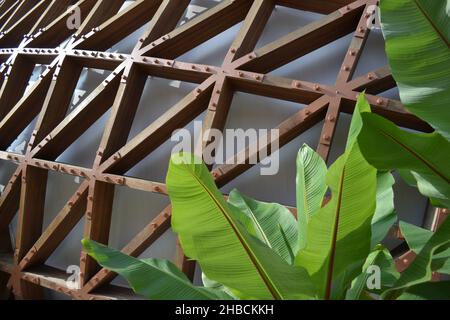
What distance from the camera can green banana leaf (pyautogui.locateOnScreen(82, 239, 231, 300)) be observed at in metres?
1.91

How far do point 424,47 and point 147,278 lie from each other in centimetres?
137

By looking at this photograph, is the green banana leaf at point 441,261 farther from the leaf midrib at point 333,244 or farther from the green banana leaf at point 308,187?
the green banana leaf at point 308,187

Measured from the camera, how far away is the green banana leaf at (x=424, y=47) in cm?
173

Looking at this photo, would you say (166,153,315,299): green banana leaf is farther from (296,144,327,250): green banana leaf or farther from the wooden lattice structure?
the wooden lattice structure

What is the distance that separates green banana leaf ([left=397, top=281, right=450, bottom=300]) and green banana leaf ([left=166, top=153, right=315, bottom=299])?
1.32ft

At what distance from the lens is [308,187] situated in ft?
7.82

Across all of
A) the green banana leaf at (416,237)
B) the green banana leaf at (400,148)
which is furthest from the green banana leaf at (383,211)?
the green banana leaf at (400,148)

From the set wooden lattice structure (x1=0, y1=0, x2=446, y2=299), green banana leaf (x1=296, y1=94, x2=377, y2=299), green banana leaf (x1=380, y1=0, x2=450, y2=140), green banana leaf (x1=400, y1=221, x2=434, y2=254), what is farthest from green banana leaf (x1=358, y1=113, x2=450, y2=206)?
wooden lattice structure (x1=0, y1=0, x2=446, y2=299)

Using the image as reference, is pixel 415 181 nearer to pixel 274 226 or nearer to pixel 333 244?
pixel 333 244

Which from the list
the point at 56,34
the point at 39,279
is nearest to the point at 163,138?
the point at 39,279

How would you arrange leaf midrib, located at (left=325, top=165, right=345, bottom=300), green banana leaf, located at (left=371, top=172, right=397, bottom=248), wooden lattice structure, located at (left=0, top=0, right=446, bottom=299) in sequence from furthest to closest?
wooden lattice structure, located at (left=0, top=0, right=446, bottom=299)
green banana leaf, located at (left=371, top=172, right=397, bottom=248)
leaf midrib, located at (left=325, top=165, right=345, bottom=300)

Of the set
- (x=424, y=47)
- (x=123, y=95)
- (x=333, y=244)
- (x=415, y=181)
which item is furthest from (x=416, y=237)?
(x=123, y=95)

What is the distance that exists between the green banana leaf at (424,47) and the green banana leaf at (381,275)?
29.3 inches
